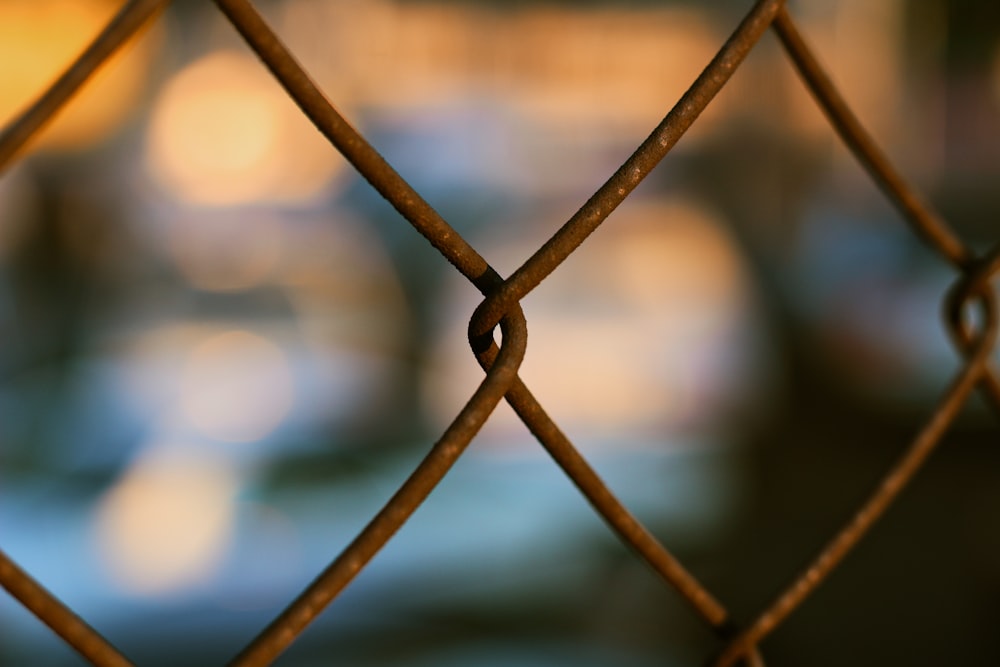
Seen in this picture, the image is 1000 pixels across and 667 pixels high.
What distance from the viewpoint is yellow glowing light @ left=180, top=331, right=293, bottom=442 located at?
2242 mm

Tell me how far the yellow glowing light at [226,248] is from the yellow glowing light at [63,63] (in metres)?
0.38

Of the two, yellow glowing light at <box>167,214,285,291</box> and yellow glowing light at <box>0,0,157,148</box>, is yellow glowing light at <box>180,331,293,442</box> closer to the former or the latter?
yellow glowing light at <box>167,214,285,291</box>

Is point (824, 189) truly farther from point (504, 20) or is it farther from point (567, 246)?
point (567, 246)

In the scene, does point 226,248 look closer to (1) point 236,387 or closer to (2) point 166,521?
(1) point 236,387

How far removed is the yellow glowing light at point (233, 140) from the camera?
8.68ft

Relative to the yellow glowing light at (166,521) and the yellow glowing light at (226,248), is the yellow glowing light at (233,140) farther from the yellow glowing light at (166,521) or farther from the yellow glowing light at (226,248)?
the yellow glowing light at (166,521)

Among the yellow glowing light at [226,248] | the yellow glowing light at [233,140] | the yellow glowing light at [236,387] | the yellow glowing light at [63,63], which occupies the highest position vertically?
the yellow glowing light at [63,63]

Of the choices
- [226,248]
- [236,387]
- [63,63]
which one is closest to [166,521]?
[236,387]

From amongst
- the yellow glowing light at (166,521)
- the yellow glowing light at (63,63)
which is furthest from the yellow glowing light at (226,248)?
the yellow glowing light at (166,521)

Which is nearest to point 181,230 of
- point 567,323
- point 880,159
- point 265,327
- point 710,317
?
point 265,327

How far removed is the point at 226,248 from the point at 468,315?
67cm

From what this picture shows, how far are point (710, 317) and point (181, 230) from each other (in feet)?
4.74

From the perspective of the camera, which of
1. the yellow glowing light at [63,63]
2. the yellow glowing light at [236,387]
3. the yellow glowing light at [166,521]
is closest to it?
the yellow glowing light at [166,521]

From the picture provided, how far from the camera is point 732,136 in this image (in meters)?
2.93
